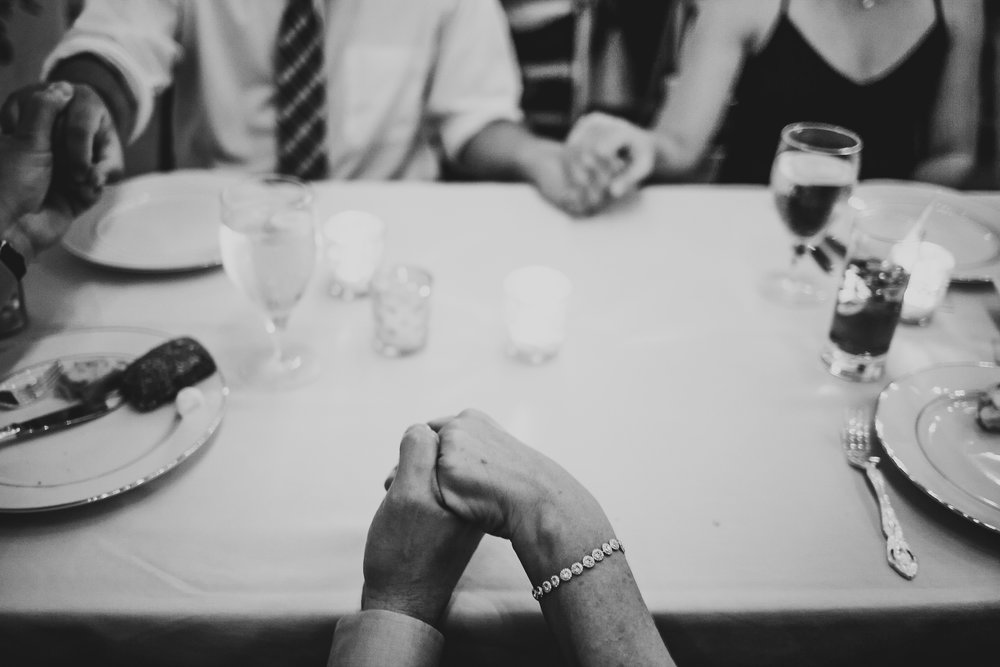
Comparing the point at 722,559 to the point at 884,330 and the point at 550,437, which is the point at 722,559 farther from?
the point at 884,330

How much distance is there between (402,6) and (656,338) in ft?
3.42

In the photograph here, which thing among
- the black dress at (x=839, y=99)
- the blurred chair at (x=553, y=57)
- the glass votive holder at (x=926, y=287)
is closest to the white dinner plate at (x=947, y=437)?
the glass votive holder at (x=926, y=287)

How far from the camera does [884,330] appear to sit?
2.79 feet

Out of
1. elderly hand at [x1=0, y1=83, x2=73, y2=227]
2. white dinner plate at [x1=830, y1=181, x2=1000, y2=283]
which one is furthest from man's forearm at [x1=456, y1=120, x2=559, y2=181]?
elderly hand at [x1=0, y1=83, x2=73, y2=227]

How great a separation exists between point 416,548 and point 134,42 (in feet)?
4.15

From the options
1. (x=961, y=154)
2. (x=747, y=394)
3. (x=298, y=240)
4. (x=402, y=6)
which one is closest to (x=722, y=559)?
(x=747, y=394)

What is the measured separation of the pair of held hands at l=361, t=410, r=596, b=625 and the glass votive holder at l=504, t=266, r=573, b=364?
0.75 feet

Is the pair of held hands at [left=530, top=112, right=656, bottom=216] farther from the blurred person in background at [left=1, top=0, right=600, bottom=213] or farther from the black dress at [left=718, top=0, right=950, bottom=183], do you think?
the black dress at [left=718, top=0, right=950, bottom=183]

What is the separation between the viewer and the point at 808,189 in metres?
0.97

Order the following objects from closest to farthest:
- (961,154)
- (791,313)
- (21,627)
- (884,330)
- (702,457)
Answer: (21,627)
(702,457)
(884,330)
(791,313)
(961,154)

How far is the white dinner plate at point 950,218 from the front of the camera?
1.06 metres

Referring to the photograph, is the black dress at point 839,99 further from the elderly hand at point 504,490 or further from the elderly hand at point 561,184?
the elderly hand at point 504,490

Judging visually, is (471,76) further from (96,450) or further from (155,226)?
(96,450)

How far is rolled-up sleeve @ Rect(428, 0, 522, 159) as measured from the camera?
5.42ft
